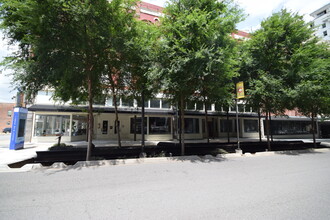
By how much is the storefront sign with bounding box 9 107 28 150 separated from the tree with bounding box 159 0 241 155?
11.7 meters

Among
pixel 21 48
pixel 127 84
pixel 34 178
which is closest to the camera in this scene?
pixel 34 178

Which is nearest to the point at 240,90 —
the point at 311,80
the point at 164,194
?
the point at 311,80

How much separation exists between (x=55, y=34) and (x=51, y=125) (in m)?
12.5

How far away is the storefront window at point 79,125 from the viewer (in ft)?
55.2

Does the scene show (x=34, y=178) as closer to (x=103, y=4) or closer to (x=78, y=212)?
(x=78, y=212)

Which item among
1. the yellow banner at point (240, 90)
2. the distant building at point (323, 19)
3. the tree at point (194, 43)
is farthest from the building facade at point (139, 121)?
Answer: the distant building at point (323, 19)

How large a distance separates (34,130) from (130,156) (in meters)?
13.1

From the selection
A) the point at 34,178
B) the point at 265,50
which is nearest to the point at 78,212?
the point at 34,178

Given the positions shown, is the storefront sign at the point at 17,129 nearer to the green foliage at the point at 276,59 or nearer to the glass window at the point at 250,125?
the green foliage at the point at 276,59

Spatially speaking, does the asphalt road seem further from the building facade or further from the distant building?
the distant building

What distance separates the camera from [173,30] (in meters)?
8.26

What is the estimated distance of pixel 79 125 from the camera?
17.6m

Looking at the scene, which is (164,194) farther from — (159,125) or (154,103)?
(154,103)

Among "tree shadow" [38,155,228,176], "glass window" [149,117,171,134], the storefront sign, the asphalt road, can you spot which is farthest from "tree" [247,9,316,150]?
the storefront sign
